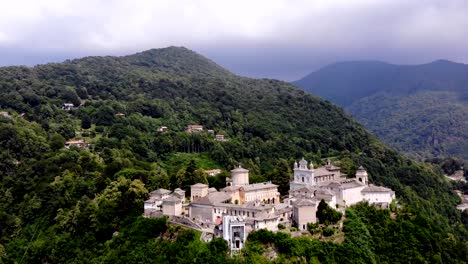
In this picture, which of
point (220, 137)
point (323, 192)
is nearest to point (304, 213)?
point (323, 192)

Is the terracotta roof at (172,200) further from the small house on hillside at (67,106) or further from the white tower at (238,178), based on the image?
the small house on hillside at (67,106)

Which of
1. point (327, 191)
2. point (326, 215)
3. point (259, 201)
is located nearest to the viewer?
point (326, 215)

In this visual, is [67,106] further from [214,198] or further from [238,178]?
[214,198]

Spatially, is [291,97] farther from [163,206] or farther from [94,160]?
[163,206]

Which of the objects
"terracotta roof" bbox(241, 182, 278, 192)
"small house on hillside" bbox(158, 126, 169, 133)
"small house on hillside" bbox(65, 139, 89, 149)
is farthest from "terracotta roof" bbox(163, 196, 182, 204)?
"small house on hillside" bbox(158, 126, 169, 133)

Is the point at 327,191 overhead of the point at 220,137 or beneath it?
beneath
